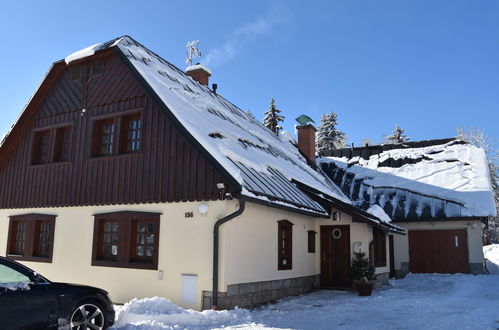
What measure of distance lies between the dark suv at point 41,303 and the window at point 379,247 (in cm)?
1082

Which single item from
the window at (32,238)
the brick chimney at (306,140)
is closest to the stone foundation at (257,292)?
the window at (32,238)

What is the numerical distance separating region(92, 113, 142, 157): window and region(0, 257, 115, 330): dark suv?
5453 millimetres

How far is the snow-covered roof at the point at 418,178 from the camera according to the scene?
63.4ft

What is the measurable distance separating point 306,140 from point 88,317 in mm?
15831

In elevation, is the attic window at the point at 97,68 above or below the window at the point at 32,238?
above

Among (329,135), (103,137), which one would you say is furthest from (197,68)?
(329,135)

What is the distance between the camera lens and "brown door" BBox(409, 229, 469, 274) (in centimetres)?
1917

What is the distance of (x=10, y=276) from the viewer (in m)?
6.15

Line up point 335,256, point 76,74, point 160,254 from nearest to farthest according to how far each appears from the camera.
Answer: point 160,254 < point 76,74 < point 335,256

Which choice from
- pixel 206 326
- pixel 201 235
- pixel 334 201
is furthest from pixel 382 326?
pixel 334 201

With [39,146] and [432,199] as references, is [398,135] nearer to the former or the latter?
[432,199]

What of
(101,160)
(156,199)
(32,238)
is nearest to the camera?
(156,199)

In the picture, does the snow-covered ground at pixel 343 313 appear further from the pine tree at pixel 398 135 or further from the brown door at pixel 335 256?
the pine tree at pixel 398 135

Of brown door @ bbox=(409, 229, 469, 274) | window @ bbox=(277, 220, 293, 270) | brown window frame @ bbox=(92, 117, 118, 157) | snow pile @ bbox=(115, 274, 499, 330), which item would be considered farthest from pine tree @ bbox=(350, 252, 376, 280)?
brown window frame @ bbox=(92, 117, 118, 157)
